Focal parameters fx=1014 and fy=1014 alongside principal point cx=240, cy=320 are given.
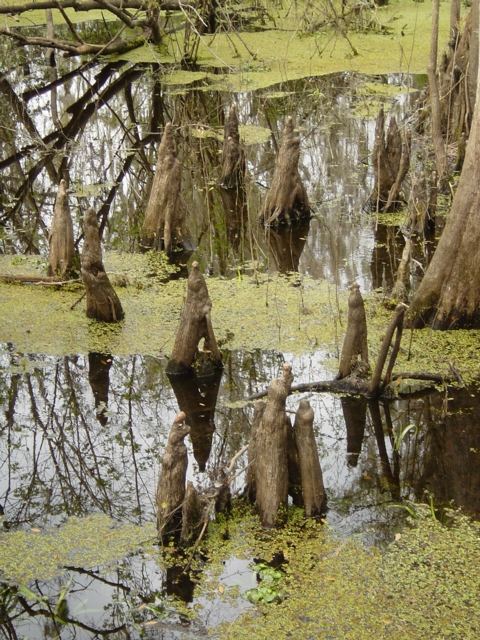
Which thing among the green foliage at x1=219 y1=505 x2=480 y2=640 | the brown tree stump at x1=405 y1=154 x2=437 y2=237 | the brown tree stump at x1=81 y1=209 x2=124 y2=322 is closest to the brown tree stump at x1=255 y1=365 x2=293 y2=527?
the green foliage at x1=219 y1=505 x2=480 y2=640

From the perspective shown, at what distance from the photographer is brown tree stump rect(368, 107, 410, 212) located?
10250 mm

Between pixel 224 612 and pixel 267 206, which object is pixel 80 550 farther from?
pixel 267 206

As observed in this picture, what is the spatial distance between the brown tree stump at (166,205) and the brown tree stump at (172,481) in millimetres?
4721

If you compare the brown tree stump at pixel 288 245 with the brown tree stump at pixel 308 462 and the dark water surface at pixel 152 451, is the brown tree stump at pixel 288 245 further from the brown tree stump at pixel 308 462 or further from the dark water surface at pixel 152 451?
the brown tree stump at pixel 308 462

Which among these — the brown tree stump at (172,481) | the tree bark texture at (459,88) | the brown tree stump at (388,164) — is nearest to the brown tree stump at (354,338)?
the brown tree stump at (172,481)

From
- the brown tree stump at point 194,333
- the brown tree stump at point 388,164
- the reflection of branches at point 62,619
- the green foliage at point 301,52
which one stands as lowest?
the reflection of branches at point 62,619

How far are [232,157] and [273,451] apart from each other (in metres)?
6.43

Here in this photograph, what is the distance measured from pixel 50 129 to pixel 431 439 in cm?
898

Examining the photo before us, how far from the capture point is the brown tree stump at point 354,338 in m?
6.43

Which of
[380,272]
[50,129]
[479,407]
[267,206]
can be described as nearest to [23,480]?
[479,407]

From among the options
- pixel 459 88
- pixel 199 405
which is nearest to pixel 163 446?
pixel 199 405

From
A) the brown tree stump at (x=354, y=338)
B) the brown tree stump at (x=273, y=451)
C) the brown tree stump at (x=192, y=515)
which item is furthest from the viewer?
the brown tree stump at (x=354, y=338)

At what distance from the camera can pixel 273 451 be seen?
518 centimetres

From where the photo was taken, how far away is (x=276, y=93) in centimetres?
1509
